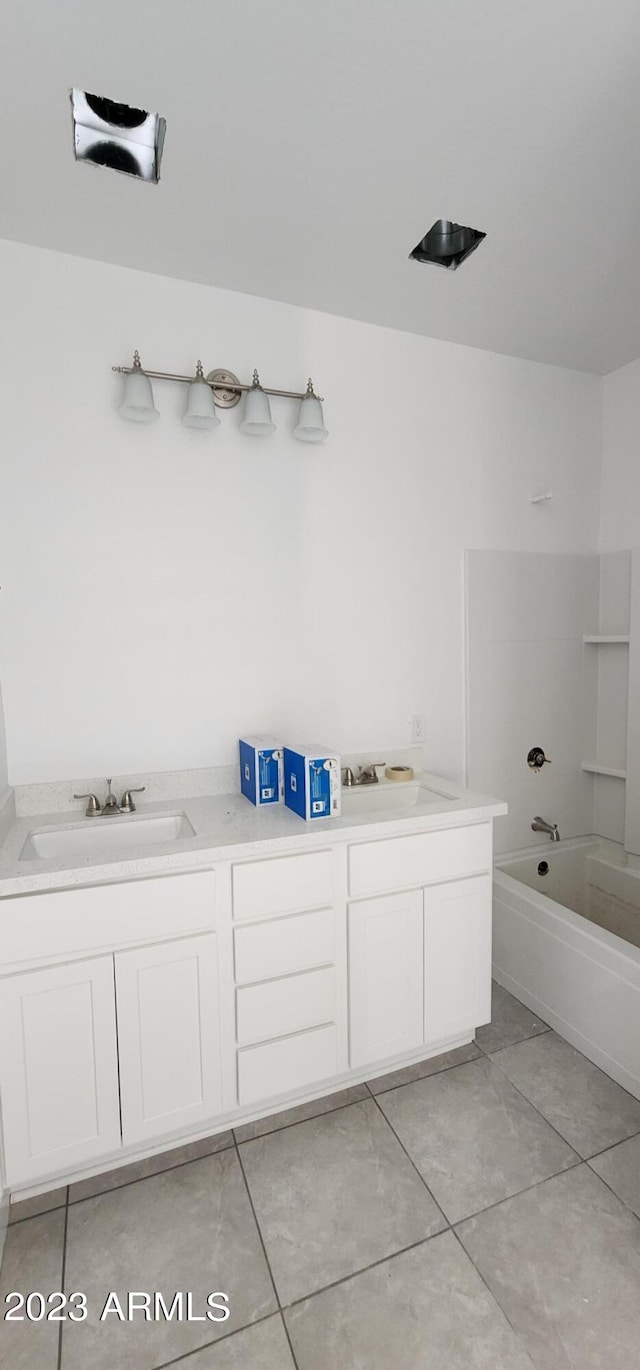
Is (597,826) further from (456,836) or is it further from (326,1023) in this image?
(326,1023)

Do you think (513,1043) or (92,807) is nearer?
(92,807)

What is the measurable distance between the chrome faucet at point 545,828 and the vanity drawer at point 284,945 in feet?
4.25

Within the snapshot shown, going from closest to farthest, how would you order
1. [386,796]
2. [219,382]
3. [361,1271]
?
1. [361,1271]
2. [219,382]
3. [386,796]

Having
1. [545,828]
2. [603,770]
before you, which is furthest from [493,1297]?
[603,770]

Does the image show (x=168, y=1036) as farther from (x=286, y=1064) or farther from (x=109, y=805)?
(x=109, y=805)

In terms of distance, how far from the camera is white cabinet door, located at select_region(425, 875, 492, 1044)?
1738mm

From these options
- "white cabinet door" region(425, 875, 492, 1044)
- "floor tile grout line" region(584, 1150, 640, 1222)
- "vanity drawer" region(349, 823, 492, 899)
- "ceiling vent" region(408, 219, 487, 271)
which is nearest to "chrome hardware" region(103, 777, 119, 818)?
"vanity drawer" region(349, 823, 492, 899)

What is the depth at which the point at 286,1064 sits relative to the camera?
1.56 metres

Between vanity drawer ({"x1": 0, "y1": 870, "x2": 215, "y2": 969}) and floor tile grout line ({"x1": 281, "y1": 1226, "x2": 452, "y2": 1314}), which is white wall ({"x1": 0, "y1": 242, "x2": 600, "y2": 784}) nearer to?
vanity drawer ({"x1": 0, "y1": 870, "x2": 215, "y2": 969})

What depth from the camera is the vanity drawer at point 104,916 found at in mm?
1277

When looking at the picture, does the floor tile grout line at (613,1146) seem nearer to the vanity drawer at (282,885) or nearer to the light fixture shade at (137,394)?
the vanity drawer at (282,885)

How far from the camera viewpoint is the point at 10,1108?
129 centimetres

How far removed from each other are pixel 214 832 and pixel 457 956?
0.88m

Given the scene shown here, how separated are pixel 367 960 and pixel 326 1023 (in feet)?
0.66
